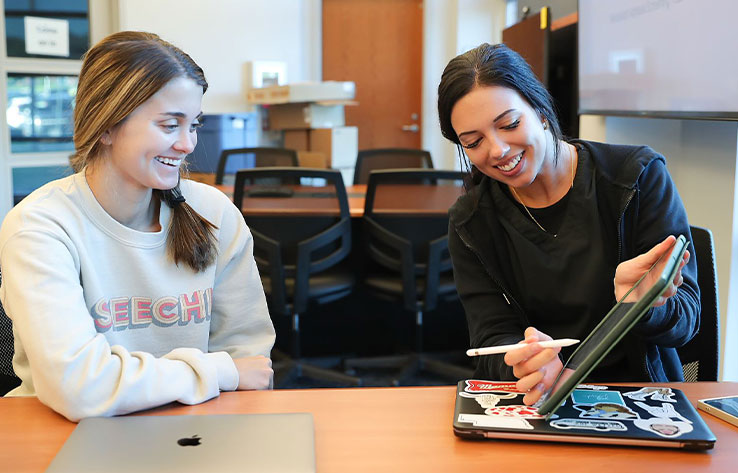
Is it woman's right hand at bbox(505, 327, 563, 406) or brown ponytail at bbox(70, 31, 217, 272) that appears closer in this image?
woman's right hand at bbox(505, 327, 563, 406)

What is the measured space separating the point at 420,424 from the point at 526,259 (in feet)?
1.56

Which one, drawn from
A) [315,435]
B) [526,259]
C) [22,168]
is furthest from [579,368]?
[22,168]

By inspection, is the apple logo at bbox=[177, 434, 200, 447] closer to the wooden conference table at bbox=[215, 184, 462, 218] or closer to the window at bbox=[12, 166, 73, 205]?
the wooden conference table at bbox=[215, 184, 462, 218]

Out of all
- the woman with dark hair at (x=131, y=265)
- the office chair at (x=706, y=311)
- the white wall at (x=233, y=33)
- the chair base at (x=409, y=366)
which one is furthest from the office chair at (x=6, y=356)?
the white wall at (x=233, y=33)

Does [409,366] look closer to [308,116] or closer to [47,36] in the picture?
[308,116]

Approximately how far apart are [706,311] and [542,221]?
0.36 m

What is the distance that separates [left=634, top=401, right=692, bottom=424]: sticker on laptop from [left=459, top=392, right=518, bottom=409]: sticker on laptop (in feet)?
0.60

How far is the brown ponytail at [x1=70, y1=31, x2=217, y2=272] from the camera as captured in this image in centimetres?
125

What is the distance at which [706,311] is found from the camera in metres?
1.46

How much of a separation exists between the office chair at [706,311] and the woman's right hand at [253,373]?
823 millimetres

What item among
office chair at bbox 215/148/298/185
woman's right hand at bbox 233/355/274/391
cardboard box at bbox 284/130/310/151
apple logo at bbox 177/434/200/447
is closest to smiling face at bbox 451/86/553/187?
woman's right hand at bbox 233/355/274/391

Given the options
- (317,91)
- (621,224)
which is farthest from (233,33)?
(621,224)

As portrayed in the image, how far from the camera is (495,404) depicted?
1103mm

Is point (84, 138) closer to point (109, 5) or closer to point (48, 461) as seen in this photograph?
point (48, 461)
